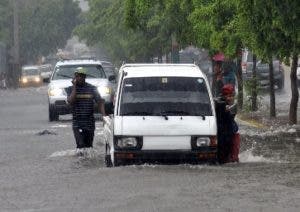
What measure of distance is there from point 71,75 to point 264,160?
14066 mm

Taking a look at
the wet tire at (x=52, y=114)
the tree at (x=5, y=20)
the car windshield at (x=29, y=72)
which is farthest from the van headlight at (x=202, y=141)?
the tree at (x=5, y=20)

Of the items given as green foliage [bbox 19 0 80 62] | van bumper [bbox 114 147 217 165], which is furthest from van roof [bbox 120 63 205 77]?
green foliage [bbox 19 0 80 62]

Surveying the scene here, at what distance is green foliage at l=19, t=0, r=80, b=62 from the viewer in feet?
342

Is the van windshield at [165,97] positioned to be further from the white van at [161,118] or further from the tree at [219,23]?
the tree at [219,23]

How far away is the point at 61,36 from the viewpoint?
110688 mm

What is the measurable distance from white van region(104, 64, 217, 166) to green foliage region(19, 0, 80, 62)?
86357 millimetres

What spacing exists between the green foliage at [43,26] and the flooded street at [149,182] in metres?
82.2

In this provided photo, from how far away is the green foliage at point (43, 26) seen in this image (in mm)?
104375

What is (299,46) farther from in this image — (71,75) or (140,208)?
(71,75)

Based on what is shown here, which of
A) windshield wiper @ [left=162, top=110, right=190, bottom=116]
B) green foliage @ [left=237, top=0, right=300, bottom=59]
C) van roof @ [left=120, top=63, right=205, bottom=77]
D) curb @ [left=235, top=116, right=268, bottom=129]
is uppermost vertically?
green foliage @ [left=237, top=0, right=300, bottom=59]

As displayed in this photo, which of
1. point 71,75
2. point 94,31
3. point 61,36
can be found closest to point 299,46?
point 71,75

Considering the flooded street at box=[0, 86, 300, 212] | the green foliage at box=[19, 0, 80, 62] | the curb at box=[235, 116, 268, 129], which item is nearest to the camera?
the flooded street at box=[0, 86, 300, 212]

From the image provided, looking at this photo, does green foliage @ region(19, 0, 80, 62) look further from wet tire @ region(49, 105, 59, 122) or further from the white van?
the white van

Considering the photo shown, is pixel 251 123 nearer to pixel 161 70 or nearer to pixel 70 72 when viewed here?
pixel 70 72
